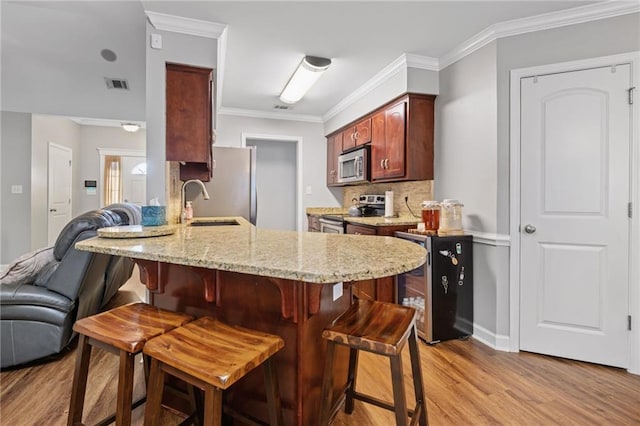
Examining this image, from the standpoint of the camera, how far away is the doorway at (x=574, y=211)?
2.14 meters

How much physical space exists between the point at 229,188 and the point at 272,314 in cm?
267

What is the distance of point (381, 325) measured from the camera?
1213mm

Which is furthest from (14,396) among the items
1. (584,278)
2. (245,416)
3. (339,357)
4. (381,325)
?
(584,278)

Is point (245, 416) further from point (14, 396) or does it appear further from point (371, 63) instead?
point (371, 63)

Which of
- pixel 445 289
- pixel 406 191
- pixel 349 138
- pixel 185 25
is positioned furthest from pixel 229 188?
pixel 445 289

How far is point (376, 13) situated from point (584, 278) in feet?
7.65

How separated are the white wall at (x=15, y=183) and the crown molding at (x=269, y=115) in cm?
308

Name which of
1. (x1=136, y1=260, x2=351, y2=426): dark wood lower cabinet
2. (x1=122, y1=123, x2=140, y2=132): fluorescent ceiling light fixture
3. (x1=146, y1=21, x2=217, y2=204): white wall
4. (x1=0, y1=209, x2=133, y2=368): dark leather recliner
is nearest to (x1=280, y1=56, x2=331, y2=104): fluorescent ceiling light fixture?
(x1=146, y1=21, x2=217, y2=204): white wall

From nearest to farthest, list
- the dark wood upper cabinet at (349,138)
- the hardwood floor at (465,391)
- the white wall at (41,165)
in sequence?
the hardwood floor at (465,391)
the dark wood upper cabinet at (349,138)
the white wall at (41,165)

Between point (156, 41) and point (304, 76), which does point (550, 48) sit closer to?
point (304, 76)

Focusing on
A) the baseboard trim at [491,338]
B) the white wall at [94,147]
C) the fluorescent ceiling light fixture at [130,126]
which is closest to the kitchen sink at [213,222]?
the baseboard trim at [491,338]

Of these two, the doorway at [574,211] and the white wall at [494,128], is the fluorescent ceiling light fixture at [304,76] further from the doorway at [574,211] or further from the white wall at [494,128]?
the doorway at [574,211]

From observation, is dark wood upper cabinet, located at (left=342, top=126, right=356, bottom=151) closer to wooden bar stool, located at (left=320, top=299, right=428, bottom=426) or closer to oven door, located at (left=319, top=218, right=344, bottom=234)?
oven door, located at (left=319, top=218, right=344, bottom=234)

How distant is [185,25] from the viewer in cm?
232
